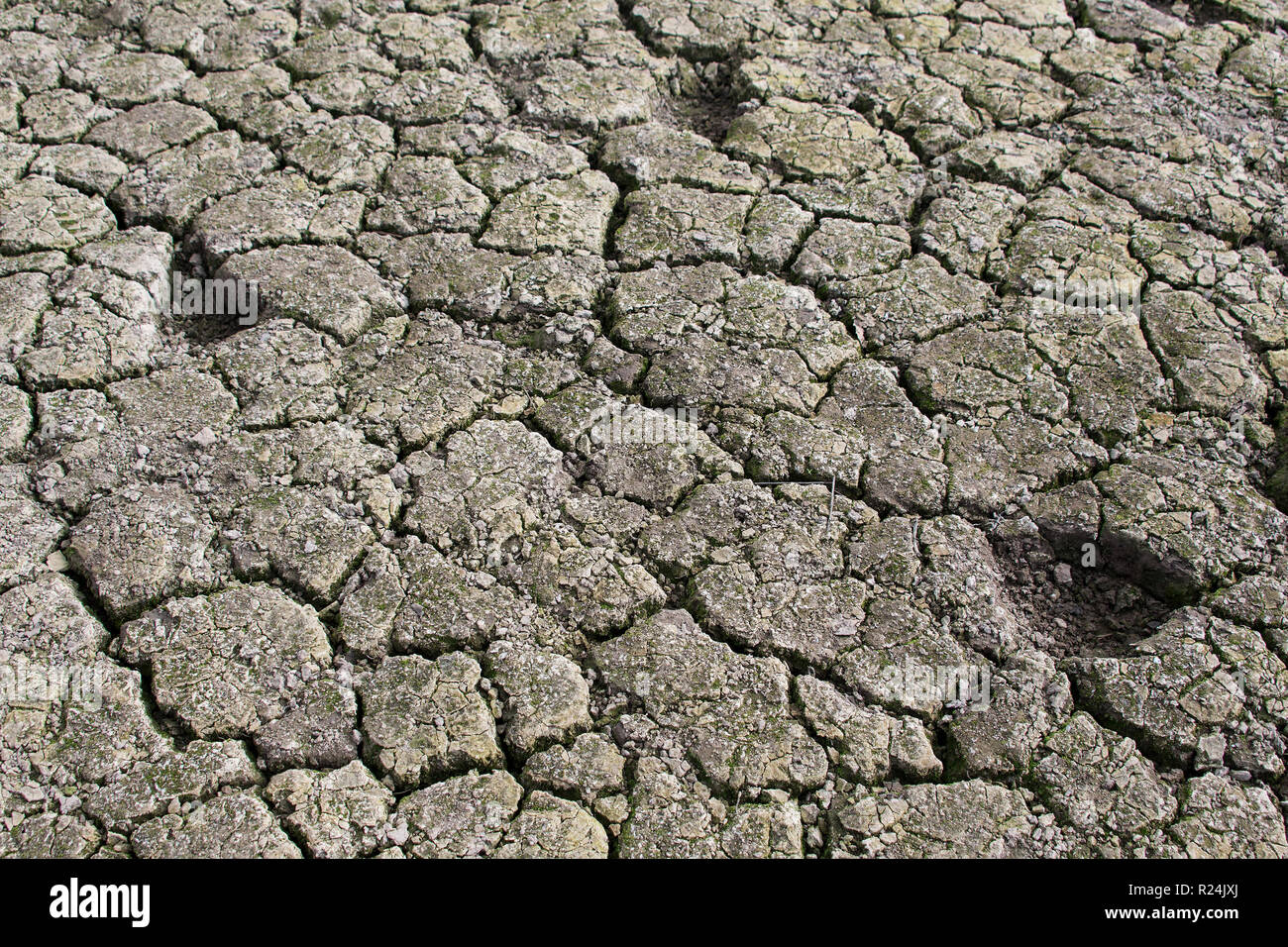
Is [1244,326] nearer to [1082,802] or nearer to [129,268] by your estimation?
[1082,802]

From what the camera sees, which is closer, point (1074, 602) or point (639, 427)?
point (1074, 602)

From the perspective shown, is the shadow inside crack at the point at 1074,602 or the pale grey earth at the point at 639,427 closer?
the pale grey earth at the point at 639,427

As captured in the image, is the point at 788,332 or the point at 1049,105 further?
the point at 1049,105

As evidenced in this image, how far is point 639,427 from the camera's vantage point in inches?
90.6

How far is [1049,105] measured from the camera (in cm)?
316

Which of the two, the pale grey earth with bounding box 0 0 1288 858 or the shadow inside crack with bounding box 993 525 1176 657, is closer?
the pale grey earth with bounding box 0 0 1288 858

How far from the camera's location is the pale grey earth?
1.76 meters

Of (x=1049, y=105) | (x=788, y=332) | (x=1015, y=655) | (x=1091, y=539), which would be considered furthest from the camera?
Result: (x=1049, y=105)

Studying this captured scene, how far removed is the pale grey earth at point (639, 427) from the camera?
5.77ft

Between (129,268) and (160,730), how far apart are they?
52.2 inches

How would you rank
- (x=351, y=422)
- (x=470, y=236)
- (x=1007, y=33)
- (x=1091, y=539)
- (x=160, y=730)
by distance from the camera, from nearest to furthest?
(x=160, y=730) → (x=1091, y=539) → (x=351, y=422) → (x=470, y=236) → (x=1007, y=33)

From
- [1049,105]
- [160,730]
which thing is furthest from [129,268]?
[1049,105]

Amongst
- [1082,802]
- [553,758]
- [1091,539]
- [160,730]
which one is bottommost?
[160,730]
